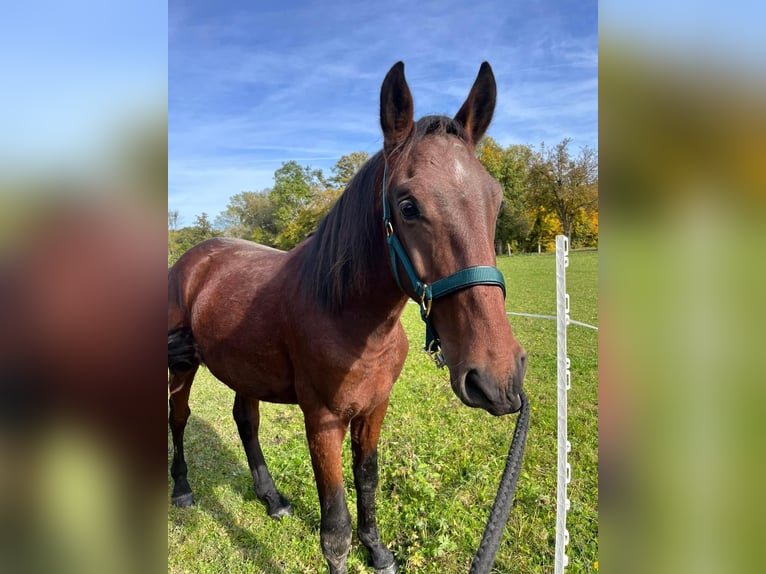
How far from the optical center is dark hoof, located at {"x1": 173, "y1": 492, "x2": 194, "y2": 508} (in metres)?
3.55

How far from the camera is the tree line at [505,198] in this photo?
15.0 meters

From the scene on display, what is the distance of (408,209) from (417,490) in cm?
258

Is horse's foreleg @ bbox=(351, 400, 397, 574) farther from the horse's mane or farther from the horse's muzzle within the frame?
the horse's muzzle

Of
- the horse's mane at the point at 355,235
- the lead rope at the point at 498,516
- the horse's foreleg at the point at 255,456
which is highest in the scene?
the horse's mane at the point at 355,235

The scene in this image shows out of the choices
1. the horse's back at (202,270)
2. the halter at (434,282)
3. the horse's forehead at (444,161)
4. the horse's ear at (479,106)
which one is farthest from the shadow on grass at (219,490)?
the horse's ear at (479,106)

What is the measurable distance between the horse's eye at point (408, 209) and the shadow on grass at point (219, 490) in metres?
2.58

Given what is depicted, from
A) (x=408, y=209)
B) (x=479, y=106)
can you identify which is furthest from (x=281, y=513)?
(x=479, y=106)

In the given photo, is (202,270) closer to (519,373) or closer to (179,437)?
(179,437)

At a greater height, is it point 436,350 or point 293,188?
point 293,188

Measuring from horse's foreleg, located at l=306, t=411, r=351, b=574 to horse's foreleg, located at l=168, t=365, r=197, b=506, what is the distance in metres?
1.70

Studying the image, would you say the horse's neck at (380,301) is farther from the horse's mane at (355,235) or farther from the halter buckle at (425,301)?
the halter buckle at (425,301)

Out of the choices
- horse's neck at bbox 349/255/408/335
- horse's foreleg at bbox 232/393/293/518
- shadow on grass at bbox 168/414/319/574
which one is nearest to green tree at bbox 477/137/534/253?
shadow on grass at bbox 168/414/319/574

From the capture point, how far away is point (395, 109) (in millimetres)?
1773
